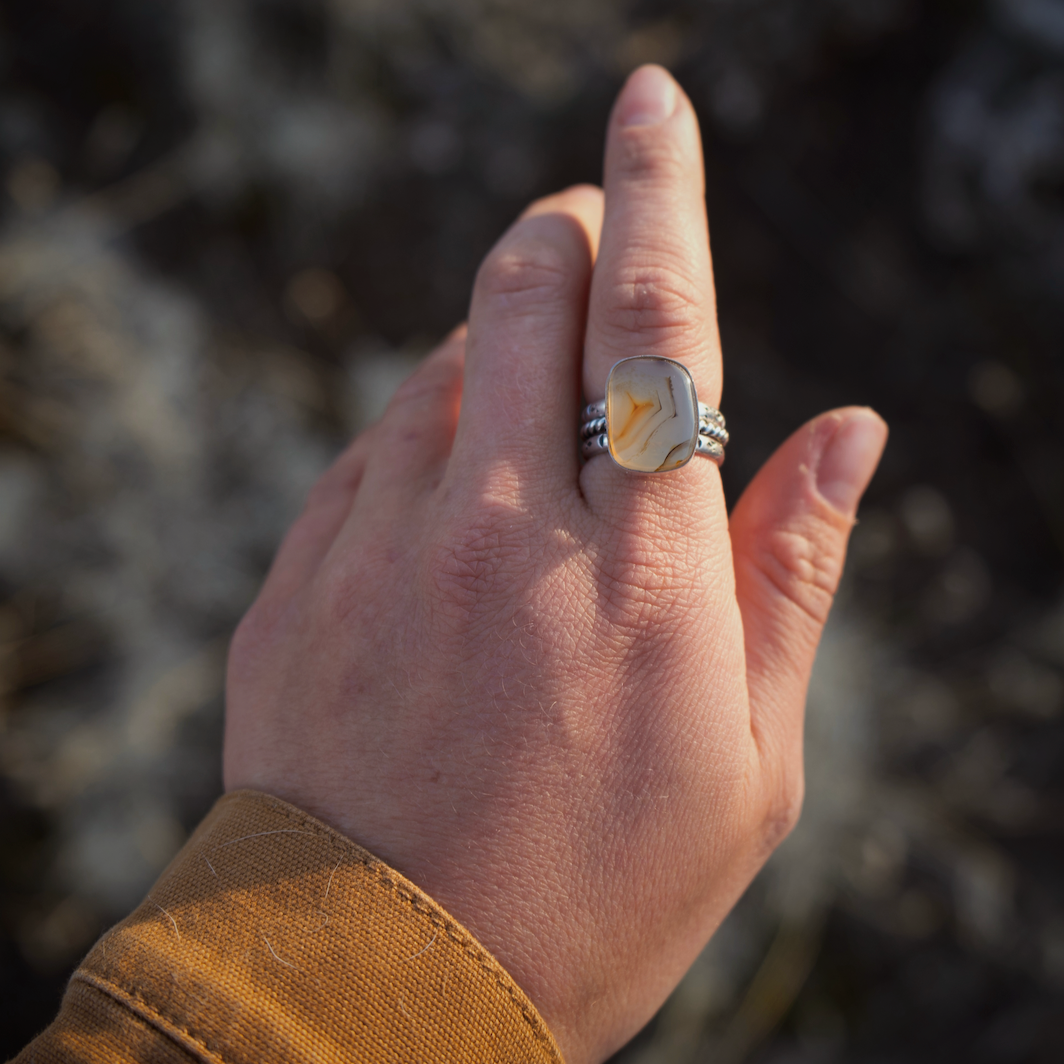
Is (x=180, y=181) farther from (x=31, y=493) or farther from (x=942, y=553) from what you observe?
(x=942, y=553)

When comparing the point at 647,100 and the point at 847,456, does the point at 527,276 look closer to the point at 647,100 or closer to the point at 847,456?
the point at 647,100

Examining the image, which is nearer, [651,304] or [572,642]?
[572,642]

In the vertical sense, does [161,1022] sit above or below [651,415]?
below

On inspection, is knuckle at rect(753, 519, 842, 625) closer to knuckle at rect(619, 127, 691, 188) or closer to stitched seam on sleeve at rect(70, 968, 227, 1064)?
Result: knuckle at rect(619, 127, 691, 188)

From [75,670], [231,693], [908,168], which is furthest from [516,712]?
[908,168]

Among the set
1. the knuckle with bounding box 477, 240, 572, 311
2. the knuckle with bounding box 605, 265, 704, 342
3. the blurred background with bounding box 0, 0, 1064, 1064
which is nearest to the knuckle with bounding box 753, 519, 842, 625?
the knuckle with bounding box 605, 265, 704, 342

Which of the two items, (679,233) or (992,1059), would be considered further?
(992,1059)

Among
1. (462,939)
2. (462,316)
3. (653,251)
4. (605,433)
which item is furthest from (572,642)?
(462,316)
